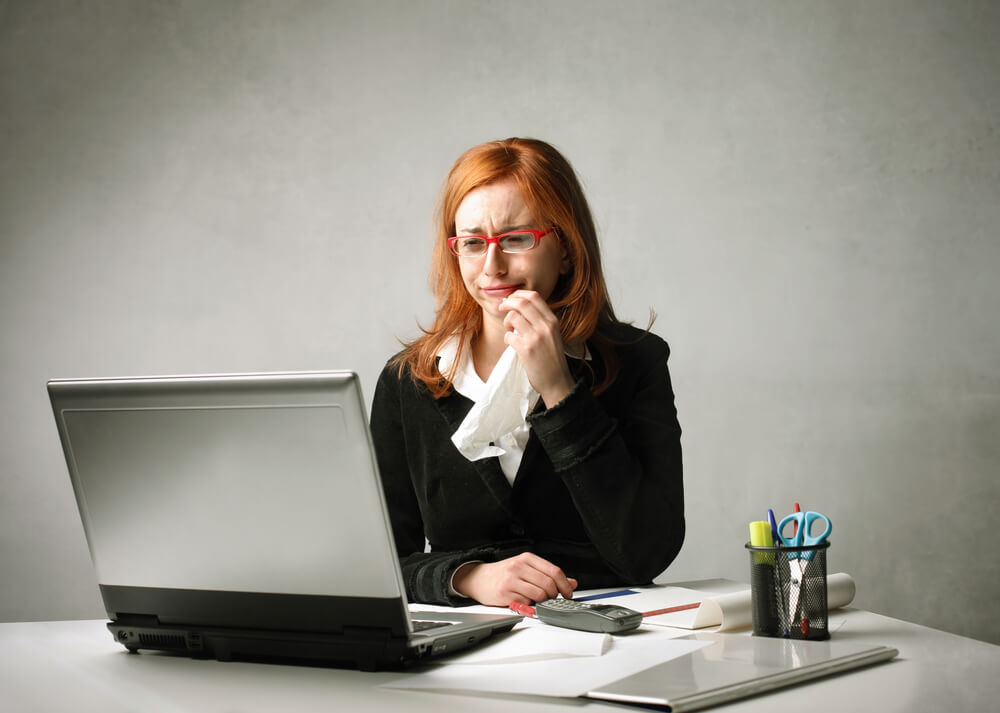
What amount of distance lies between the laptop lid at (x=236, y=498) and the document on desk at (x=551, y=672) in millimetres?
59

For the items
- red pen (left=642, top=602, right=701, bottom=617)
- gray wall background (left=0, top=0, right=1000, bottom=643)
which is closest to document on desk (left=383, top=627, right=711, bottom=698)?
red pen (left=642, top=602, right=701, bottom=617)

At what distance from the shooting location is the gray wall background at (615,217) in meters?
2.52

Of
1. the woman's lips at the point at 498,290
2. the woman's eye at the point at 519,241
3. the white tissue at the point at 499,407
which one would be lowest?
the white tissue at the point at 499,407

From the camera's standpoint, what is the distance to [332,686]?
0.80 meters

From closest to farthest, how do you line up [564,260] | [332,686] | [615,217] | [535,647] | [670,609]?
[332,686]
[535,647]
[670,609]
[564,260]
[615,217]

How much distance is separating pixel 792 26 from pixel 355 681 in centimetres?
232

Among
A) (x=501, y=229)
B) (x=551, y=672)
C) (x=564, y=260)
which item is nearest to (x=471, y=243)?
(x=501, y=229)

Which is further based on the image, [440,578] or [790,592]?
[440,578]

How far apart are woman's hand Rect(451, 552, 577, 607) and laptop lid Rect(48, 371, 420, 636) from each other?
39cm

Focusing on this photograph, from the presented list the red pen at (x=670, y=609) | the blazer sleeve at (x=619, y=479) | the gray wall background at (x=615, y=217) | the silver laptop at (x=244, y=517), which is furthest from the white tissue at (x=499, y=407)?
the gray wall background at (x=615, y=217)

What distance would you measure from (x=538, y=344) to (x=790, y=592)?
1.84ft

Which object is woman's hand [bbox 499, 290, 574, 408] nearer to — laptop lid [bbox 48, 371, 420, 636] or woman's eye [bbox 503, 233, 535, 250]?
woman's eye [bbox 503, 233, 535, 250]

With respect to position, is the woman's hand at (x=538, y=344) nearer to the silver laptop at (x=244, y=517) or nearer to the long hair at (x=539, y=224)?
the long hair at (x=539, y=224)

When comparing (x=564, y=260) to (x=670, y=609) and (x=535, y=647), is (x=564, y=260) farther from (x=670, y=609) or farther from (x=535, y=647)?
(x=535, y=647)
